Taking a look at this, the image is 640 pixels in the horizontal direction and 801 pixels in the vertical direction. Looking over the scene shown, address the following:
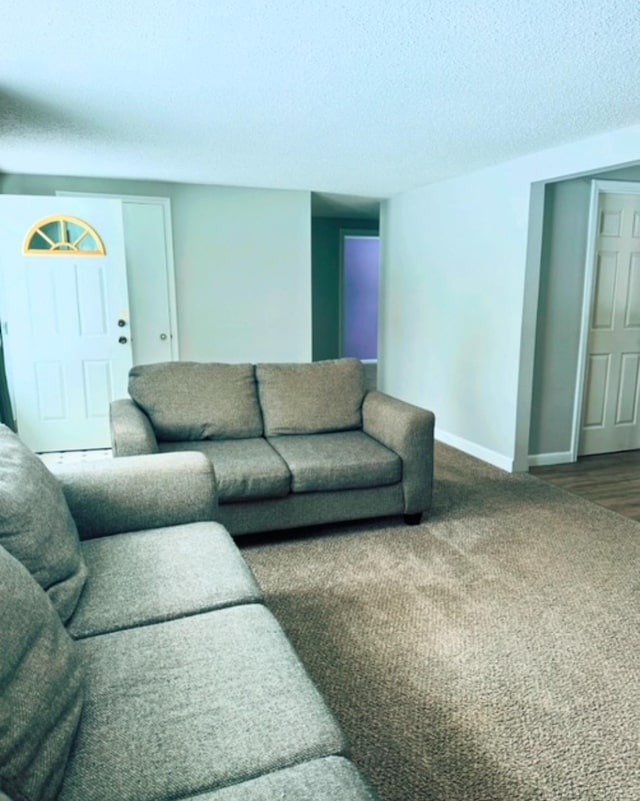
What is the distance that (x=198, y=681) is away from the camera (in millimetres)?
1194

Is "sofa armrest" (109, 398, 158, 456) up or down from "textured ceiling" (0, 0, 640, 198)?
down

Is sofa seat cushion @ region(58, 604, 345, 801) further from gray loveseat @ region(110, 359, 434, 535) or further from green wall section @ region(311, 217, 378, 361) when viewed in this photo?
green wall section @ region(311, 217, 378, 361)

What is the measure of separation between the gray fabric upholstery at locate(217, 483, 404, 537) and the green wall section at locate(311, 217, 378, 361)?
5.05 meters

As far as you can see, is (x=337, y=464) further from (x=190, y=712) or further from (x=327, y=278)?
(x=327, y=278)

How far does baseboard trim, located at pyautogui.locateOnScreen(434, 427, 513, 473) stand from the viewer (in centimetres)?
417

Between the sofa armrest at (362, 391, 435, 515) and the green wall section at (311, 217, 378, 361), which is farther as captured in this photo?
the green wall section at (311, 217, 378, 361)

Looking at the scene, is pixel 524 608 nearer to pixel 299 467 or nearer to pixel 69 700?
Answer: pixel 299 467

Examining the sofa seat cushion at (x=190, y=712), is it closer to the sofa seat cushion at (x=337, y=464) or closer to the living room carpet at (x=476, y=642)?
the living room carpet at (x=476, y=642)

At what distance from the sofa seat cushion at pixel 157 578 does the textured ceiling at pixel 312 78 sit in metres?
1.73

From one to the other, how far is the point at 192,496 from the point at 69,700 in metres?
1.03

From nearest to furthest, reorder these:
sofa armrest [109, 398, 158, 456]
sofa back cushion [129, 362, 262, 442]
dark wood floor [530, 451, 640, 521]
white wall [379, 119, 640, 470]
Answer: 1. sofa armrest [109, 398, 158, 456]
2. sofa back cushion [129, 362, 262, 442]
3. dark wood floor [530, 451, 640, 521]
4. white wall [379, 119, 640, 470]

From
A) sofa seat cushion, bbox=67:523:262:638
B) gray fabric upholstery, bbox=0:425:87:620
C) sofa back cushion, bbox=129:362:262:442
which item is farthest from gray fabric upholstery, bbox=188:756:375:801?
sofa back cushion, bbox=129:362:262:442

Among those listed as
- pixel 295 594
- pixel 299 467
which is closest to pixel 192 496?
pixel 295 594

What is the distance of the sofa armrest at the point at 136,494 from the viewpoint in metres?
1.96
